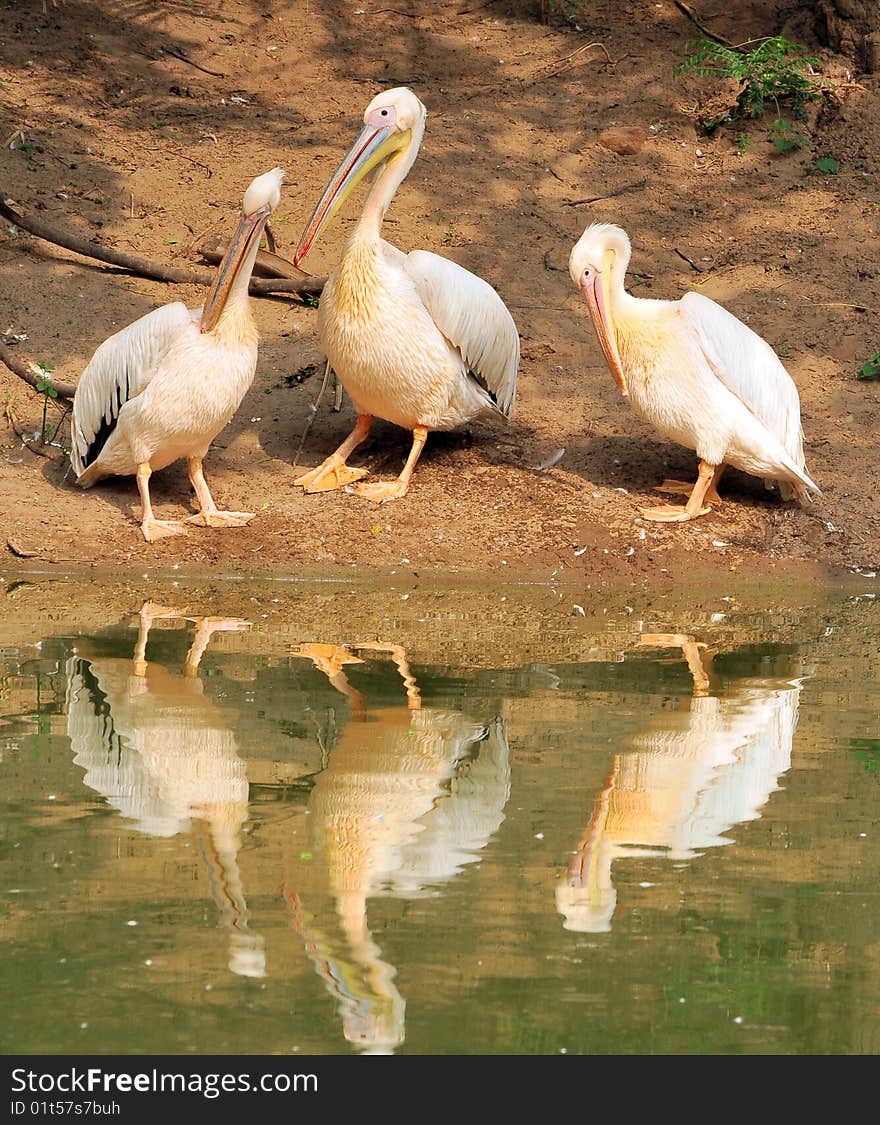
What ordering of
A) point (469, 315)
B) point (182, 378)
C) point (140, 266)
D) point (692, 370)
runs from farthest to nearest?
point (140, 266), point (469, 315), point (692, 370), point (182, 378)

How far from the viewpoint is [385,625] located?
562 cm

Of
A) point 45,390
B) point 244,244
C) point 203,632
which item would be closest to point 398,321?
point 244,244

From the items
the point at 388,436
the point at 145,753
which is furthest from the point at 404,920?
the point at 388,436

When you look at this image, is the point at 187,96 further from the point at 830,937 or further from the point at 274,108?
the point at 830,937

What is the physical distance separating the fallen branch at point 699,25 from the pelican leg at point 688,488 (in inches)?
191

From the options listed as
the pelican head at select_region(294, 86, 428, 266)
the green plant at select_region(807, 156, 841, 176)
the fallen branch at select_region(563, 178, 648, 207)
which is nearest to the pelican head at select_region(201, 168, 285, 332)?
the pelican head at select_region(294, 86, 428, 266)

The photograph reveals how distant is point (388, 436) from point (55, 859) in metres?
4.09

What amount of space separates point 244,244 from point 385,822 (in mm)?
3093

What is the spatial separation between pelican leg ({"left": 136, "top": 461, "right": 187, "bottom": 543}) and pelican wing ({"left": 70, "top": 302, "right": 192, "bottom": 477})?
25 cm

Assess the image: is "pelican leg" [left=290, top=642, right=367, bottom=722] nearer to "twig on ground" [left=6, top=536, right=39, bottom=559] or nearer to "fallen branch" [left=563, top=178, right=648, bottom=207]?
"twig on ground" [left=6, top=536, right=39, bottom=559]

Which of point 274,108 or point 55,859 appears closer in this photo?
point 55,859

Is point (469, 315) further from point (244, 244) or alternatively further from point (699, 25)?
point (699, 25)

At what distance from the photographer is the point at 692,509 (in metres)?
6.53

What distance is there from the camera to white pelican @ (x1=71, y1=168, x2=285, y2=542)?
6.16 metres
